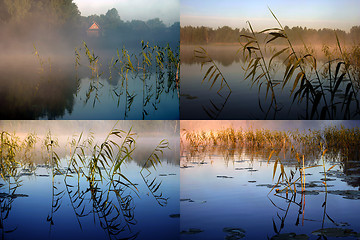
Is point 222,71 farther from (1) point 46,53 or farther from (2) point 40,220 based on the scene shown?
(2) point 40,220

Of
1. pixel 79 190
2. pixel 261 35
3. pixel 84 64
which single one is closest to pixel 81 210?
pixel 79 190

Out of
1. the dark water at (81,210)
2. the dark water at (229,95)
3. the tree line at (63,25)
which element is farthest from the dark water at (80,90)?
the dark water at (81,210)

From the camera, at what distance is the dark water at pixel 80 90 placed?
A: 18.5 ft

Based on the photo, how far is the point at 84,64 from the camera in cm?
632

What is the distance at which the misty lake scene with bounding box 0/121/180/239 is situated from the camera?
11.4 feet

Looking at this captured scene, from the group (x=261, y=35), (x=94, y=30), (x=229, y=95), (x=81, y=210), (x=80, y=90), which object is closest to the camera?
(x=81, y=210)

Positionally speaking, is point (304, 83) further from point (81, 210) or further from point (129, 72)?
point (81, 210)

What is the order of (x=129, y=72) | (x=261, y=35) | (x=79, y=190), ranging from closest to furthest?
(x=79, y=190) < (x=129, y=72) < (x=261, y=35)

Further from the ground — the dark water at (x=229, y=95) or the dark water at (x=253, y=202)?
the dark water at (x=229, y=95)

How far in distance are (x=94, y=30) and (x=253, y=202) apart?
4.00 m

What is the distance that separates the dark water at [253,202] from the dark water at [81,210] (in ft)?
0.70

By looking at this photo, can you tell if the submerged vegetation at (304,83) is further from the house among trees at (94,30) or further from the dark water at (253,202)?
the house among trees at (94,30)

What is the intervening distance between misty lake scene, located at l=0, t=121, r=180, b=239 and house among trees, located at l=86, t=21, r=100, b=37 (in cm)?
137

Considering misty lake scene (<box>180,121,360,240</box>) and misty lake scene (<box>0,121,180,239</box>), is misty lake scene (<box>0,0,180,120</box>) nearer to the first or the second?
misty lake scene (<box>0,121,180,239</box>)
